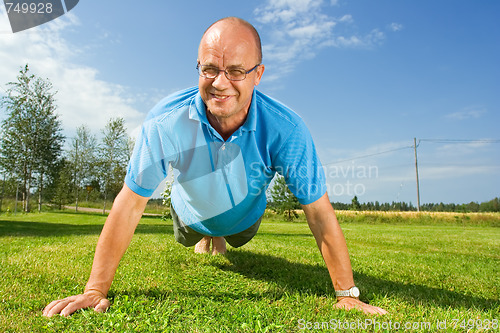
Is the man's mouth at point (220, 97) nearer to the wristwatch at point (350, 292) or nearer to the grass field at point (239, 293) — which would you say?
the grass field at point (239, 293)

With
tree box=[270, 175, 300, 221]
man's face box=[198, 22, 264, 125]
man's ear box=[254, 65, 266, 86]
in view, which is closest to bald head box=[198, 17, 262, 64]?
man's face box=[198, 22, 264, 125]

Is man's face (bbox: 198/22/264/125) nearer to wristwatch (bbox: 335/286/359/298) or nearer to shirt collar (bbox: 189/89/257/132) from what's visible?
shirt collar (bbox: 189/89/257/132)

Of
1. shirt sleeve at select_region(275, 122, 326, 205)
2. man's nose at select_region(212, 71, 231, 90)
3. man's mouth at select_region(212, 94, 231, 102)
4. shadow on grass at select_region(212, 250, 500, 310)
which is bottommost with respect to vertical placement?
shadow on grass at select_region(212, 250, 500, 310)

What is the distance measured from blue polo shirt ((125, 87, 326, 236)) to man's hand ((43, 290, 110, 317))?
755 mm

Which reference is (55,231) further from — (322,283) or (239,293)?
(322,283)

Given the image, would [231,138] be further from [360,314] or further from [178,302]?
[360,314]

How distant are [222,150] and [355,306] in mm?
1445

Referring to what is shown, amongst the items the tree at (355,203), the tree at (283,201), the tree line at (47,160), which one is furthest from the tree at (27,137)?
the tree at (355,203)

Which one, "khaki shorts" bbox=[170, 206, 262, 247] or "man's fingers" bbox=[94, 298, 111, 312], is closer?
"man's fingers" bbox=[94, 298, 111, 312]

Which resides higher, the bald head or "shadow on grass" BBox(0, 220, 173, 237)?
the bald head

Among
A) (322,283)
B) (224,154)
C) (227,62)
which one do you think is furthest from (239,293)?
(227,62)

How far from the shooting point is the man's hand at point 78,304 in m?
2.25

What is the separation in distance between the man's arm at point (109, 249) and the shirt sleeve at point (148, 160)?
80mm

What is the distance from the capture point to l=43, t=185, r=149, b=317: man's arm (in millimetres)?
2346
